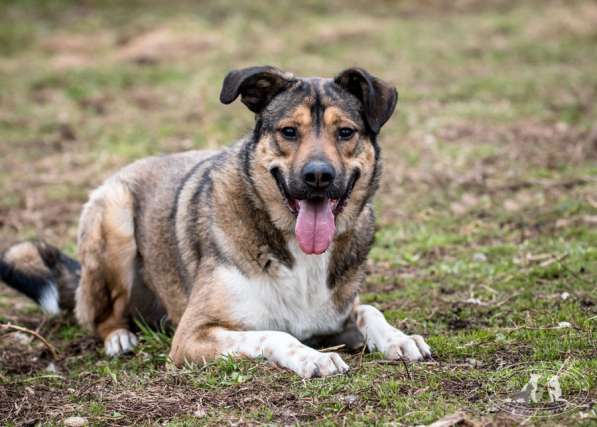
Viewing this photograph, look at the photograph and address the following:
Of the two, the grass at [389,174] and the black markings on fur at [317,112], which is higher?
the black markings on fur at [317,112]

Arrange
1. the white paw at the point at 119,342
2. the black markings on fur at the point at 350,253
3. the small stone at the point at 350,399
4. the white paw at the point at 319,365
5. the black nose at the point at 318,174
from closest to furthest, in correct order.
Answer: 1. the small stone at the point at 350,399
2. the white paw at the point at 319,365
3. the black nose at the point at 318,174
4. the black markings on fur at the point at 350,253
5. the white paw at the point at 119,342

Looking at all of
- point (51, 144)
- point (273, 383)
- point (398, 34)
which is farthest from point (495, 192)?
point (398, 34)

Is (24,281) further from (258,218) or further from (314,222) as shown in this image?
(314,222)

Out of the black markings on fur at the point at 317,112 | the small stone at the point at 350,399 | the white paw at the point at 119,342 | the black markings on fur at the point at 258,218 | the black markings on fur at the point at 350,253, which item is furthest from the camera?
the white paw at the point at 119,342

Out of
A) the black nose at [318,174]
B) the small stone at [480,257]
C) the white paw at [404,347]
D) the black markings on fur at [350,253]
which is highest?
the black nose at [318,174]

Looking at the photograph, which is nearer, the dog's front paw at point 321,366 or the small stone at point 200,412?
the small stone at point 200,412

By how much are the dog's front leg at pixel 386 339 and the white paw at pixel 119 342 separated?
5.83 ft

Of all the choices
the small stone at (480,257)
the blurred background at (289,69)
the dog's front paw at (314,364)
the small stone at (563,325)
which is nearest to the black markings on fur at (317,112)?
the dog's front paw at (314,364)

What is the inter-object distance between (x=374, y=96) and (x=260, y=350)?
1.70m

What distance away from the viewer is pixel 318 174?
5.09m

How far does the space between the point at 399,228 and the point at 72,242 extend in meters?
3.28

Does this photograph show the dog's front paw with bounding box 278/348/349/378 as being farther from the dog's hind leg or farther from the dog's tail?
the dog's tail

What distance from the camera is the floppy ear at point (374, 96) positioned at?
5496 mm

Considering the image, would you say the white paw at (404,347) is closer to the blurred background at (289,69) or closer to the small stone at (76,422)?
the small stone at (76,422)
